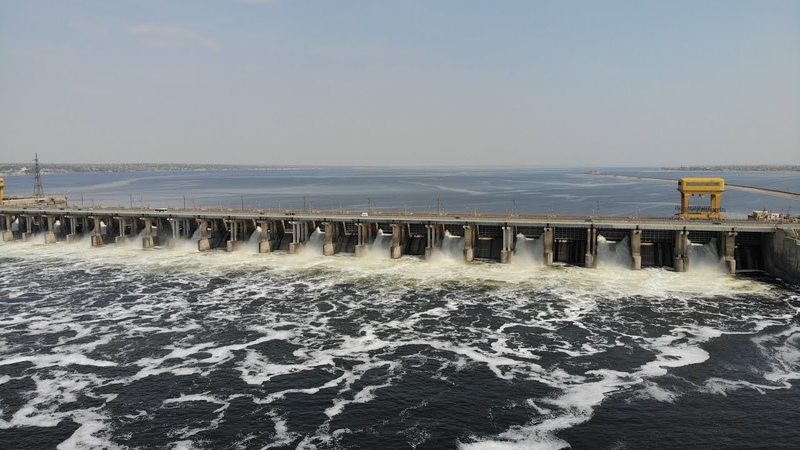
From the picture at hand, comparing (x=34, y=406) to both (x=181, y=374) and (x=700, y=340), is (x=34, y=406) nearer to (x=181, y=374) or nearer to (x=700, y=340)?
(x=181, y=374)

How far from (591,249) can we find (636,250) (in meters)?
5.40

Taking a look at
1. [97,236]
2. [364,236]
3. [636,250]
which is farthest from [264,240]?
[636,250]

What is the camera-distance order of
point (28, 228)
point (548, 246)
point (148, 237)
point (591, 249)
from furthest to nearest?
point (28, 228) → point (148, 237) → point (548, 246) → point (591, 249)

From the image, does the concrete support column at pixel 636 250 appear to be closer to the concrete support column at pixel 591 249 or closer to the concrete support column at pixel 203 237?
the concrete support column at pixel 591 249

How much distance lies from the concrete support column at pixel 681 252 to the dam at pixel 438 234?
0.41 ft

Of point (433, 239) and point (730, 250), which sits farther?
point (433, 239)

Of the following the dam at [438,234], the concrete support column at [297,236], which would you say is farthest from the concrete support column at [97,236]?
the concrete support column at [297,236]

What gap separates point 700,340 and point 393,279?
34132 millimetres

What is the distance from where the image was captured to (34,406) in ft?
106

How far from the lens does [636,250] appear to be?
68562 mm

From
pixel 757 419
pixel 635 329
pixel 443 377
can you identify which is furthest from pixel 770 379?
pixel 443 377

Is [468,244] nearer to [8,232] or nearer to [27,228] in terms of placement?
[27,228]

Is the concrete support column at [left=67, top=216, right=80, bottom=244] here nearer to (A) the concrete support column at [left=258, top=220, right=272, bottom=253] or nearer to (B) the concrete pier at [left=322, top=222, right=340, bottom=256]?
(A) the concrete support column at [left=258, top=220, right=272, bottom=253]

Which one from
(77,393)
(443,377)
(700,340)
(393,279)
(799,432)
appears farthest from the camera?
(393,279)
